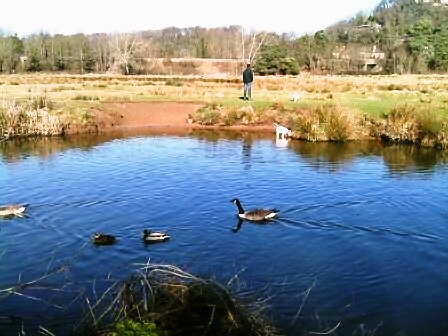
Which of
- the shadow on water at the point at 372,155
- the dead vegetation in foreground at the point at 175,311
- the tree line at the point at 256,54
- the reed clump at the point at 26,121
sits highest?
the tree line at the point at 256,54

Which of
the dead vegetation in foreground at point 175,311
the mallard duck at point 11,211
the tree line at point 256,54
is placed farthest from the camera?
the tree line at point 256,54

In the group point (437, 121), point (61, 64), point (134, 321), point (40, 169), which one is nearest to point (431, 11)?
point (61, 64)

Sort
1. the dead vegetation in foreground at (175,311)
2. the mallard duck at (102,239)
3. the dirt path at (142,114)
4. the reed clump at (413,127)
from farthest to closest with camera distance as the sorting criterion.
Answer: the dirt path at (142,114)
the reed clump at (413,127)
the mallard duck at (102,239)
the dead vegetation in foreground at (175,311)

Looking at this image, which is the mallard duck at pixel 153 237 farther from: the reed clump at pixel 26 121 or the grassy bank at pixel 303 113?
the reed clump at pixel 26 121

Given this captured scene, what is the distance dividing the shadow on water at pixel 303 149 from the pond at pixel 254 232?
0.72ft

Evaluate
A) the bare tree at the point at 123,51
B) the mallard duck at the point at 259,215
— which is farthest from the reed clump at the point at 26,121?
the bare tree at the point at 123,51

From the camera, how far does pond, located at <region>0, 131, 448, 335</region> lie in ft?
32.4

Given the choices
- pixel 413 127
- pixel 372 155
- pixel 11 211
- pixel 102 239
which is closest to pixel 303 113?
pixel 413 127

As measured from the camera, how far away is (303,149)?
2619cm

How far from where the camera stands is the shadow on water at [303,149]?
2269cm

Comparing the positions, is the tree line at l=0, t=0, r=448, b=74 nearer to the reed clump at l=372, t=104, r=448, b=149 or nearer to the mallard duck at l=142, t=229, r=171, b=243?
the reed clump at l=372, t=104, r=448, b=149

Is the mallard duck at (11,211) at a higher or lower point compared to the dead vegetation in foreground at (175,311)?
lower

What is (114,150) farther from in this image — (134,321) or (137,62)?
(137,62)

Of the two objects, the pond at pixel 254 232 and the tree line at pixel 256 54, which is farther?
the tree line at pixel 256 54
